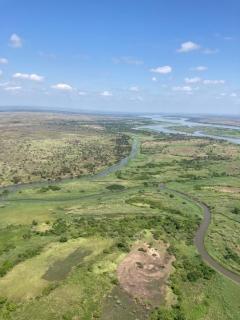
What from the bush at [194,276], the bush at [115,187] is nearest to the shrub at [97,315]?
the bush at [194,276]

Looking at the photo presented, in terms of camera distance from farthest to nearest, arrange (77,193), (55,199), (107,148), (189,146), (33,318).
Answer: (189,146) → (107,148) → (77,193) → (55,199) → (33,318)

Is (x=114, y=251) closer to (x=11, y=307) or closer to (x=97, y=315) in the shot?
(x=97, y=315)

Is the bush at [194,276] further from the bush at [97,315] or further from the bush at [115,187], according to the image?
the bush at [115,187]

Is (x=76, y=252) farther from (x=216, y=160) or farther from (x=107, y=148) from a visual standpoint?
(x=107, y=148)

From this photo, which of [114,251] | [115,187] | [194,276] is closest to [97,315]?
[114,251]

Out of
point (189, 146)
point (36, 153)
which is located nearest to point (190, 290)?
point (36, 153)
